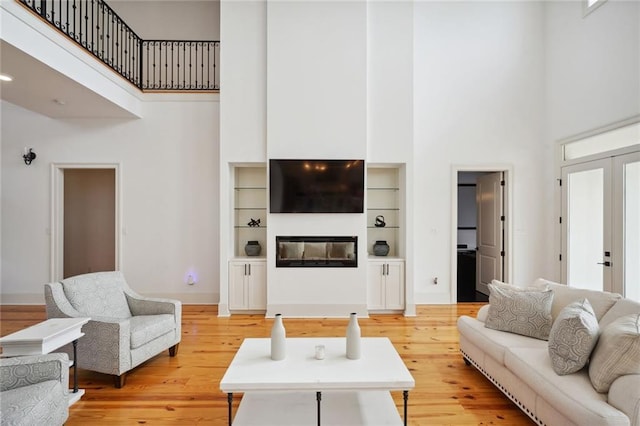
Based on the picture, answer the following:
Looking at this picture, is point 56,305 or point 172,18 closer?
point 56,305

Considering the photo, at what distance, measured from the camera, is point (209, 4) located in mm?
6406

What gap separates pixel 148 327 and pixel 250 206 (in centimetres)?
273

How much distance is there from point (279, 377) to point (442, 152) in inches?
184

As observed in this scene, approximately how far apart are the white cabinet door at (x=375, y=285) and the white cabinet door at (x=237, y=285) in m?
1.81

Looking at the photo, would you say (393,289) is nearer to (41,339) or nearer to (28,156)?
(41,339)

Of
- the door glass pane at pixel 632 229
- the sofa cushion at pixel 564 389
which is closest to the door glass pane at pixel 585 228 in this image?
the door glass pane at pixel 632 229

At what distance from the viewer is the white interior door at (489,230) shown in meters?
5.85

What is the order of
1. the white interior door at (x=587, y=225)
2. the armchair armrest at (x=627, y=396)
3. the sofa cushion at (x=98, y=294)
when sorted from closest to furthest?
the armchair armrest at (x=627, y=396) → the sofa cushion at (x=98, y=294) → the white interior door at (x=587, y=225)

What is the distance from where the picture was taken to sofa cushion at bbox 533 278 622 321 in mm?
2410

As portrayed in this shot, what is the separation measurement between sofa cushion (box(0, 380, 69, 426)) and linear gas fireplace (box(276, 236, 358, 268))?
10.2ft

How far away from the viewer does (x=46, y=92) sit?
14.4ft

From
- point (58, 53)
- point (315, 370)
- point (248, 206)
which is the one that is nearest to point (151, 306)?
point (315, 370)

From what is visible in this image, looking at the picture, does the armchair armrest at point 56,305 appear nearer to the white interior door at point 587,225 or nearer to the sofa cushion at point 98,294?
the sofa cushion at point 98,294

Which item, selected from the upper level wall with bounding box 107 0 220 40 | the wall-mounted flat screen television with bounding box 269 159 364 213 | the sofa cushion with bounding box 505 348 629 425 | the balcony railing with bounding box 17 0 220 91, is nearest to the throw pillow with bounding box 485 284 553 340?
the sofa cushion with bounding box 505 348 629 425
